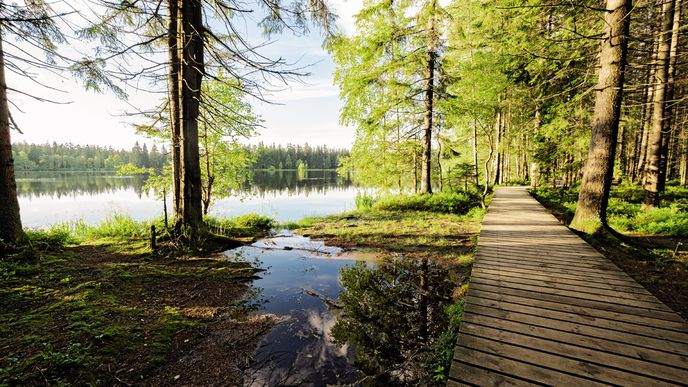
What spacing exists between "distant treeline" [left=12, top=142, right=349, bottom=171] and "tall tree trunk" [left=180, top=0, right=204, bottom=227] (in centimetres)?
6862

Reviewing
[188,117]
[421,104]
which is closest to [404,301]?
[188,117]

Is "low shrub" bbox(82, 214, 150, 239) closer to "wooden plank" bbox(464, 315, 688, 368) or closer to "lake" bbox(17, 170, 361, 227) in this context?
"lake" bbox(17, 170, 361, 227)

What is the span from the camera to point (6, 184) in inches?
231

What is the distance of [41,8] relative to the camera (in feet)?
20.1

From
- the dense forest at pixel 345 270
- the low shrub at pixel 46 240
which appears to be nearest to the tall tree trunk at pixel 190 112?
the dense forest at pixel 345 270

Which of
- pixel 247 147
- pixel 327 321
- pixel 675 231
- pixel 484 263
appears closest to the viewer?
pixel 327 321

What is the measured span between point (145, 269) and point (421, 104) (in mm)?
14269

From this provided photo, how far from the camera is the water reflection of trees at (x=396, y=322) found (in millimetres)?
3033

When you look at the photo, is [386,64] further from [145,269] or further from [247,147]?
[145,269]

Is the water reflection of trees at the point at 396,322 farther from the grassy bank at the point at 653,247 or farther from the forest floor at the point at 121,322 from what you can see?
the grassy bank at the point at 653,247

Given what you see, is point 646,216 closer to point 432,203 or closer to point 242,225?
point 432,203

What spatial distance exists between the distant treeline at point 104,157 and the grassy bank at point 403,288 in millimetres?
67782

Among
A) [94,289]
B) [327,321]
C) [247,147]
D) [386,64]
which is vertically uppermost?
[386,64]

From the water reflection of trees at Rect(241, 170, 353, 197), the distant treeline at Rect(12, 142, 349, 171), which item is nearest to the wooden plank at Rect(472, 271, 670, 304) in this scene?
the water reflection of trees at Rect(241, 170, 353, 197)
